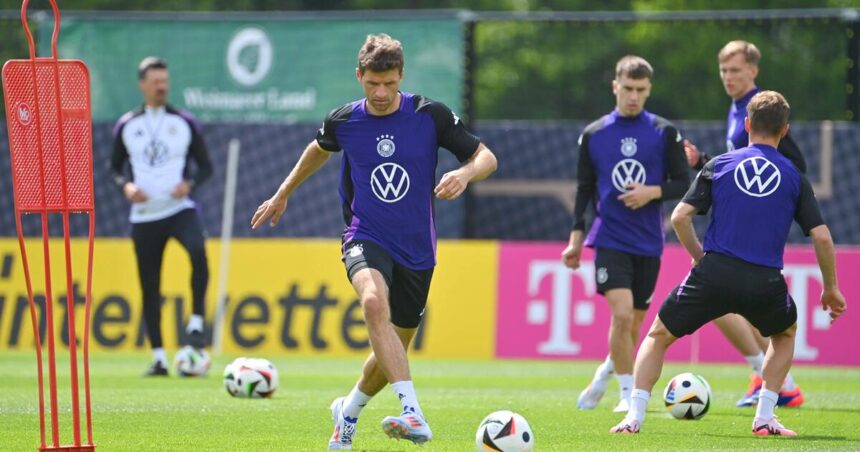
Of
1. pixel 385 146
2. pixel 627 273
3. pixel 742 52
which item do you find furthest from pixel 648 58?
pixel 385 146

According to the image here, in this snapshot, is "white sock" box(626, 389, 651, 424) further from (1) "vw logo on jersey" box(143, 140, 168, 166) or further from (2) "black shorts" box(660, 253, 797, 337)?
(1) "vw logo on jersey" box(143, 140, 168, 166)

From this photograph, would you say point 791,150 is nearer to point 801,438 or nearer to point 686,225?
point 686,225

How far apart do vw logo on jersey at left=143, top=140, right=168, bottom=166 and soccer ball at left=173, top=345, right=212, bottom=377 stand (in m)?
1.70

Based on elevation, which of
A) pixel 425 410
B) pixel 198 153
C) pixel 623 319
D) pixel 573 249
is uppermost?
pixel 198 153

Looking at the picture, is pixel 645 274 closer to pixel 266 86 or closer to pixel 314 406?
pixel 314 406

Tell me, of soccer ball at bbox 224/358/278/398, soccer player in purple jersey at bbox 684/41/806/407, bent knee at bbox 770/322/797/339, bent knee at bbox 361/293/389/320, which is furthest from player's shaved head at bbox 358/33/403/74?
soccer ball at bbox 224/358/278/398

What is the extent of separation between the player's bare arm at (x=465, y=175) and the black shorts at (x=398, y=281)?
17.3 inches

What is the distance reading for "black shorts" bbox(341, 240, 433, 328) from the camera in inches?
302

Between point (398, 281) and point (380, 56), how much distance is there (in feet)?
3.82

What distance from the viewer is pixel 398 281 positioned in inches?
308

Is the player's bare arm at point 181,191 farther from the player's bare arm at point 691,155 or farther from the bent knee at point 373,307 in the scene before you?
the bent knee at point 373,307

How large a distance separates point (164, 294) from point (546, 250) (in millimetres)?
4300

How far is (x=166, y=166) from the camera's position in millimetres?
13430

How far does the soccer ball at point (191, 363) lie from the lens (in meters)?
13.0
